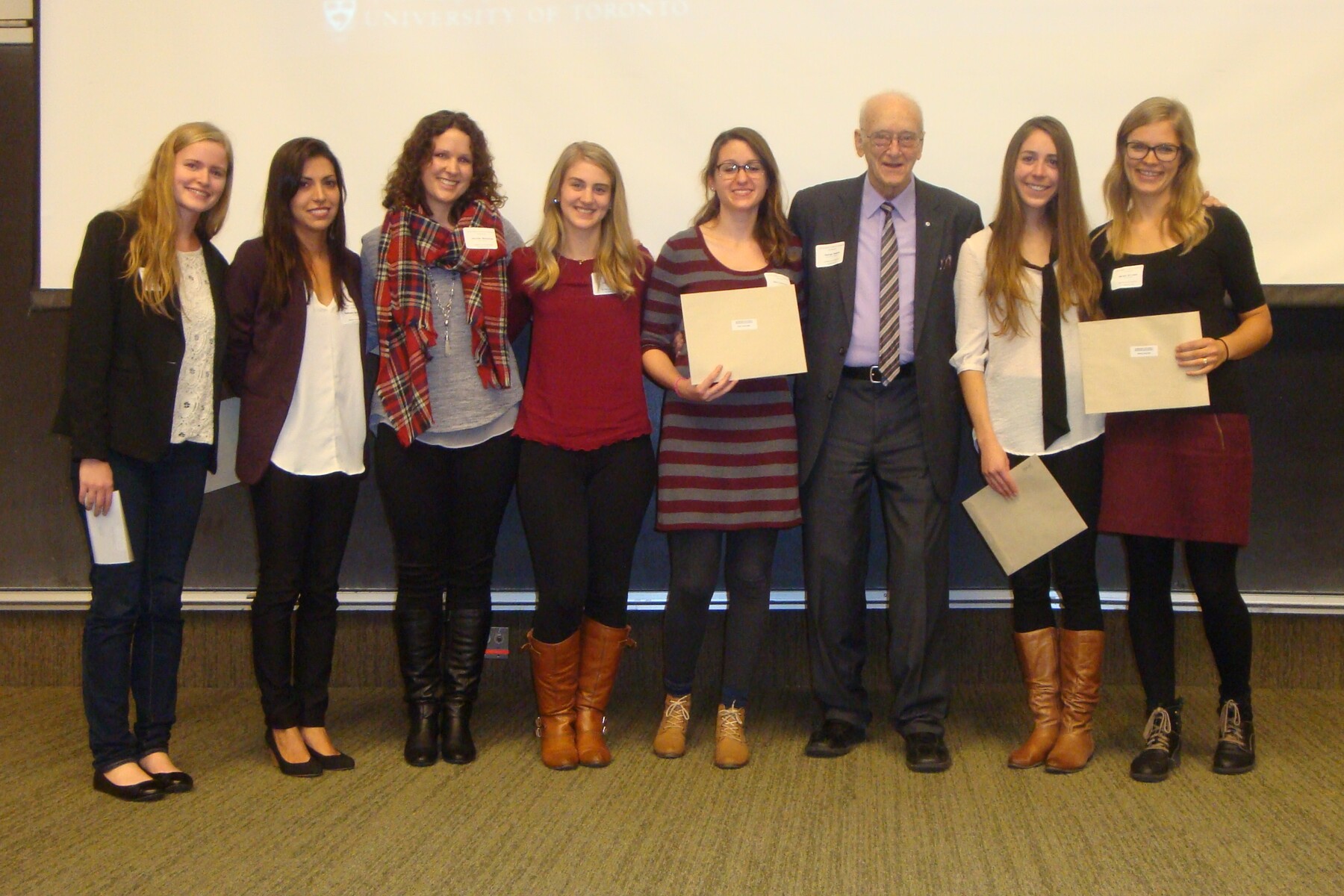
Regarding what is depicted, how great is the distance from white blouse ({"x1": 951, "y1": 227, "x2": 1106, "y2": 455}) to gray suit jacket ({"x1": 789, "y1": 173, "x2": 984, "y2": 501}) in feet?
0.16

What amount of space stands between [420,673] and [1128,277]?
1983 millimetres

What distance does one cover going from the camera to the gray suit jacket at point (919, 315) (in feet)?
8.23

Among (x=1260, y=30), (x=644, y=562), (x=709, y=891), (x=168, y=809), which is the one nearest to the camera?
(x=709, y=891)

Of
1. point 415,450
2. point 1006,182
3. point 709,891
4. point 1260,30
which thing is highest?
point 1260,30

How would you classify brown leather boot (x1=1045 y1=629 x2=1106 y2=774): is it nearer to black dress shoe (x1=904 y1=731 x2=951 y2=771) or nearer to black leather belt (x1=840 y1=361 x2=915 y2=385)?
black dress shoe (x1=904 y1=731 x2=951 y2=771)

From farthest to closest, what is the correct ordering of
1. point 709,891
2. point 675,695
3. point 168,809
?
point 675,695 → point 168,809 → point 709,891

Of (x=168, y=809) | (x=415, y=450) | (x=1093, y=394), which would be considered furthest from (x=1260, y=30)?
(x=168, y=809)

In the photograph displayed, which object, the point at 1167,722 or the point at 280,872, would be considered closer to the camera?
the point at 280,872

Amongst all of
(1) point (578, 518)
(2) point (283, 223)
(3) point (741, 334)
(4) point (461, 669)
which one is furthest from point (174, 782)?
(3) point (741, 334)

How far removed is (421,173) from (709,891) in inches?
69.0

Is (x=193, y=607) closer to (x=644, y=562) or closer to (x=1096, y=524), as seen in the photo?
(x=644, y=562)

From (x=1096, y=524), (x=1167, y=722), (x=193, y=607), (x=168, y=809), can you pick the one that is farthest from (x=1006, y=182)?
(x=193, y=607)

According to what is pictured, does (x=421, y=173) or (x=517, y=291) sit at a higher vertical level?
(x=421, y=173)

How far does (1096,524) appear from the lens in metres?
2.47
